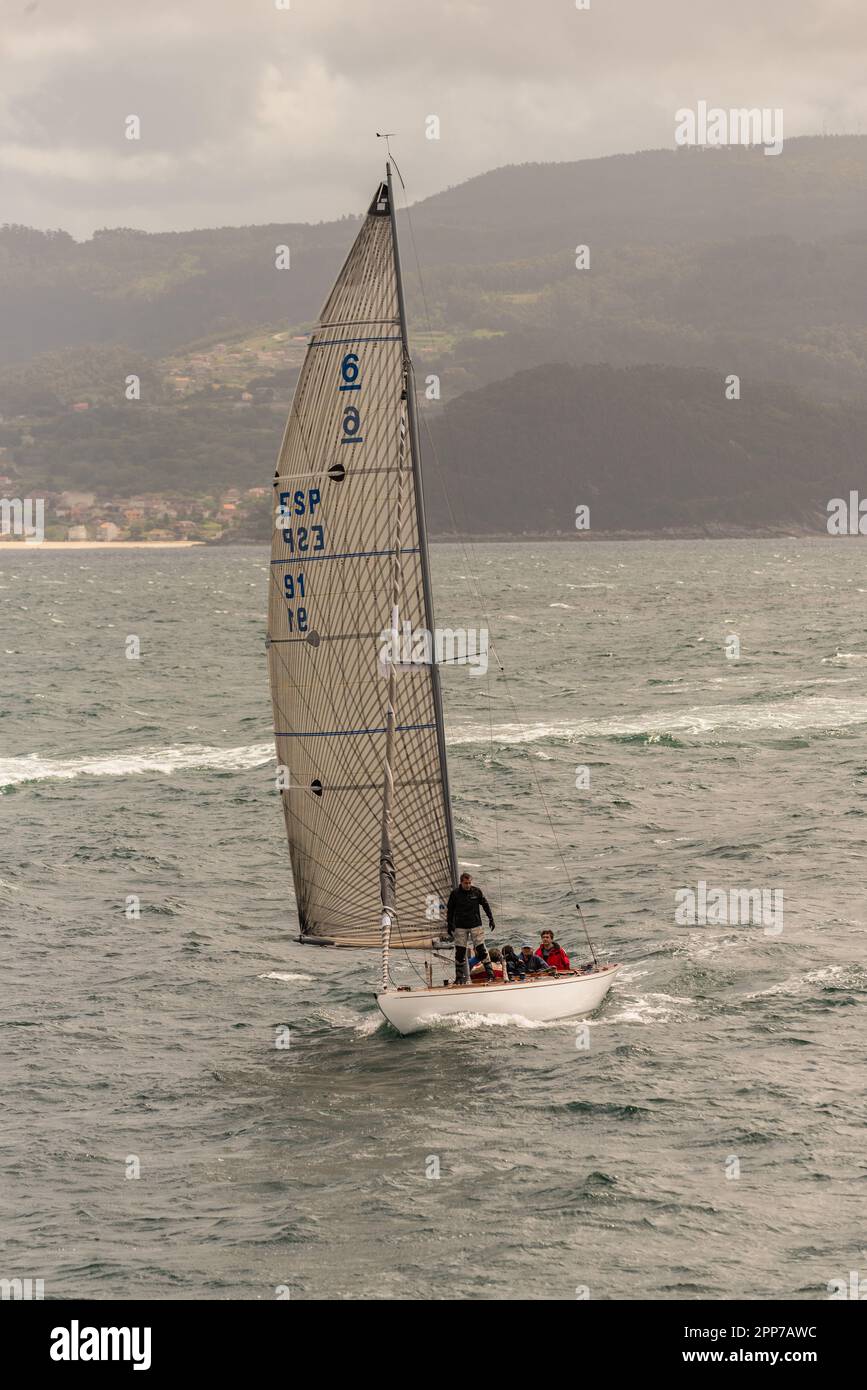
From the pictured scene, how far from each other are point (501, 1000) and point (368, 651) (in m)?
6.25

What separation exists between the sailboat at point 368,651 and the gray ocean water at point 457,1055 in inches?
66.9

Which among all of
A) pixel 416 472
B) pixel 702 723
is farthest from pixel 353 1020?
pixel 702 723

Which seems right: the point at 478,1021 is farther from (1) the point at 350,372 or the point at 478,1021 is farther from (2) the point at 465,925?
(1) the point at 350,372

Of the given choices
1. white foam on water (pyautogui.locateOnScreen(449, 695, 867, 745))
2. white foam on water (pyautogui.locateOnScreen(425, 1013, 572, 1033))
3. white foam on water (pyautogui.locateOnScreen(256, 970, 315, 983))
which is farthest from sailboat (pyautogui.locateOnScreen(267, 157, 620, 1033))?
white foam on water (pyautogui.locateOnScreen(449, 695, 867, 745))

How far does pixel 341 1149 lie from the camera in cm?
2617

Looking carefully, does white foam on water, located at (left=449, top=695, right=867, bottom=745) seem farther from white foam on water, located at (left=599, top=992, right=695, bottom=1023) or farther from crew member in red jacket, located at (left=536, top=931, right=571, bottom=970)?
crew member in red jacket, located at (left=536, top=931, right=571, bottom=970)

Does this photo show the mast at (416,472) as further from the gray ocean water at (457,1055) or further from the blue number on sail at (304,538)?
the gray ocean water at (457,1055)

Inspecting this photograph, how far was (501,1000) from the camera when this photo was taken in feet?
98.8

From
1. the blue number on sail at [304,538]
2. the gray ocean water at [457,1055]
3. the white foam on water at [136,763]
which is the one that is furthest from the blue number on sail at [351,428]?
the white foam on water at [136,763]

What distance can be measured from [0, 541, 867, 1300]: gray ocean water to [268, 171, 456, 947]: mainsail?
10.5 feet

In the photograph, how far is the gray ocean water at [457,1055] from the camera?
22703 mm

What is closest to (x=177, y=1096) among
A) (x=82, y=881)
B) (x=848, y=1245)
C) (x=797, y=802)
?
(x=848, y=1245)

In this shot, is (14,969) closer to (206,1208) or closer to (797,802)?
(206,1208)

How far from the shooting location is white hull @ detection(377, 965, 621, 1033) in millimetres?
29766
